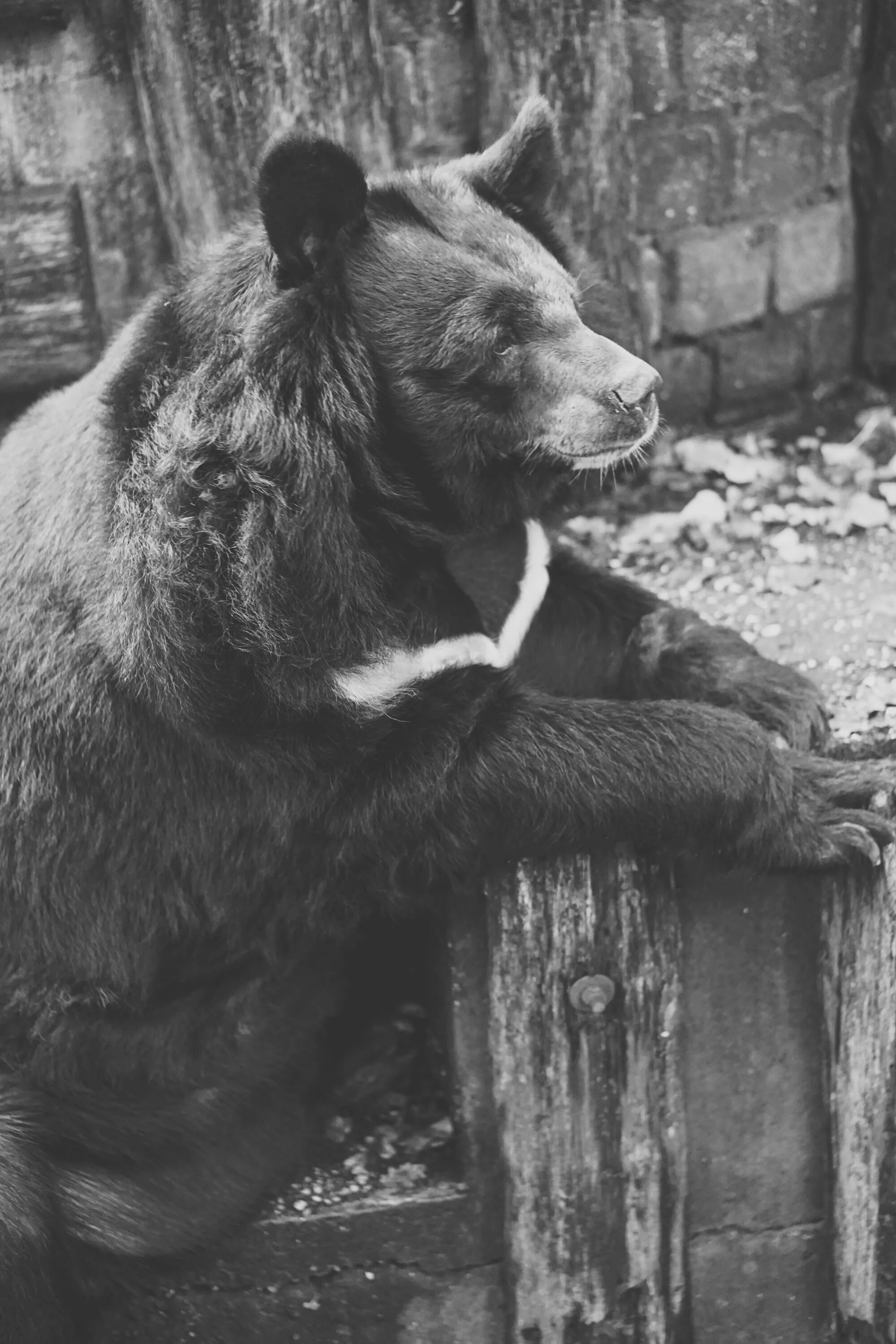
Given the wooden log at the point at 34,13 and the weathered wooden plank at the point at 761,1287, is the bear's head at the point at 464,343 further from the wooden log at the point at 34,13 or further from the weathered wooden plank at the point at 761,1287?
the weathered wooden plank at the point at 761,1287

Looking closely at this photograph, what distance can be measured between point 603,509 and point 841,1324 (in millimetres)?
2276

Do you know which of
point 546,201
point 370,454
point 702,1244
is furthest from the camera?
point 702,1244

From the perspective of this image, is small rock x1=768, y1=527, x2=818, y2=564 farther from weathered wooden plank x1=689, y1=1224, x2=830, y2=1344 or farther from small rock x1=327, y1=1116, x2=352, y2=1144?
small rock x1=327, y1=1116, x2=352, y2=1144

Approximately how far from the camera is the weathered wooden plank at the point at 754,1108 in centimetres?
315

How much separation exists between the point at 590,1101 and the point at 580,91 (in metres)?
2.57

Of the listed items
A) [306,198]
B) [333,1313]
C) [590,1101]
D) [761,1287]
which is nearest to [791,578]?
[590,1101]

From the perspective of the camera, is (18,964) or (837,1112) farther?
(837,1112)

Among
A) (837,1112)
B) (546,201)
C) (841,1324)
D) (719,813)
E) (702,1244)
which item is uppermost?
(546,201)

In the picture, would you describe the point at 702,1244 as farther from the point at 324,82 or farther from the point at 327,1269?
the point at 324,82

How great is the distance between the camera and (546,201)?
10.3 feet

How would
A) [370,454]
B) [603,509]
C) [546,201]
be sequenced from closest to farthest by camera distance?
[370,454] < [546,201] < [603,509]

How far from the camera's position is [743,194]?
14.9ft

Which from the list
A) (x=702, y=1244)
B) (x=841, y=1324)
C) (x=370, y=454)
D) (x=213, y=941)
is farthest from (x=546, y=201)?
(x=841, y=1324)

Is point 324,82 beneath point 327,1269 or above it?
above
